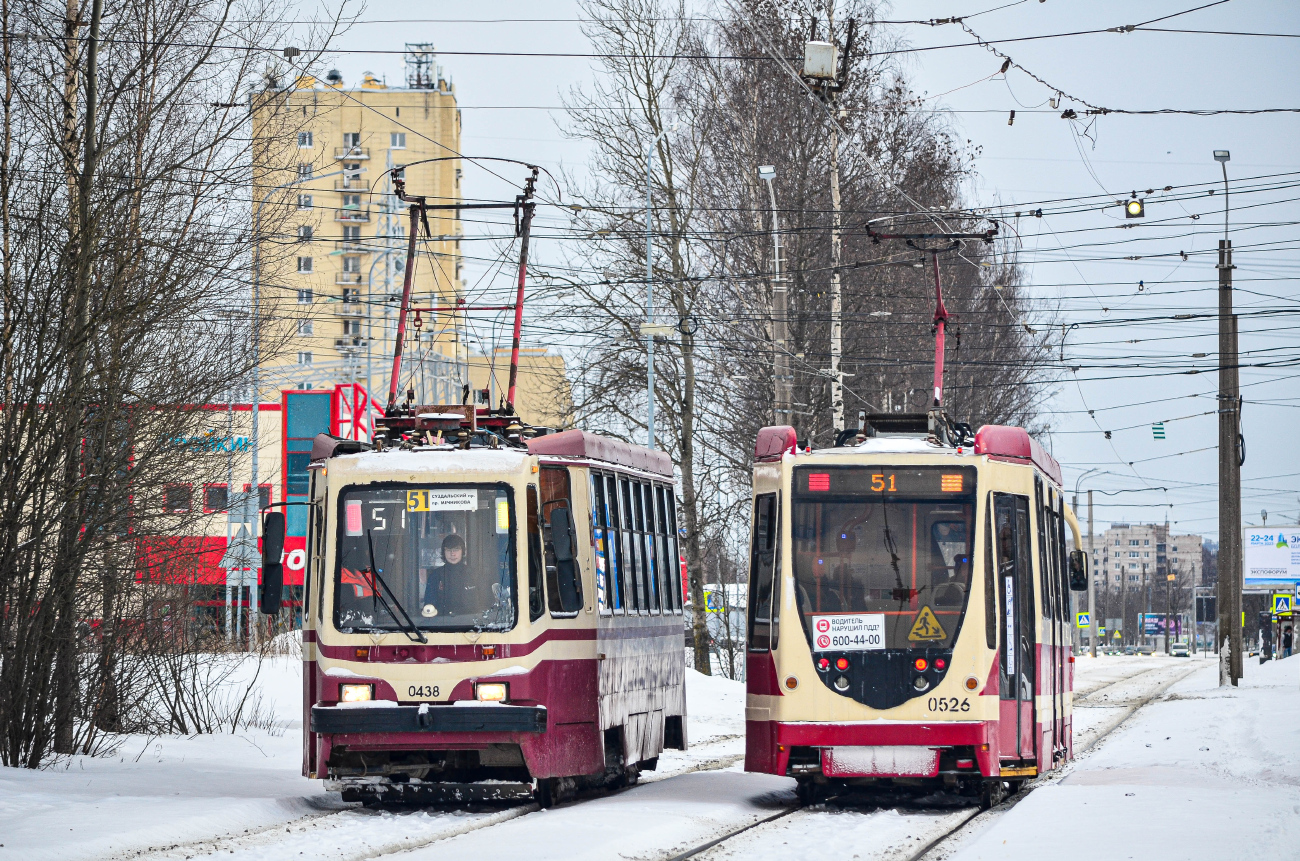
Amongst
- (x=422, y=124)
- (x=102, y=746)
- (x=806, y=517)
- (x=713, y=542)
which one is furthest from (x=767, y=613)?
(x=422, y=124)

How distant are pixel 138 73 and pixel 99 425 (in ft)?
11.9

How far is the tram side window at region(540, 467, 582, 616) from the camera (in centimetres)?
1427

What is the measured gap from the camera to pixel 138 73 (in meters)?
18.2

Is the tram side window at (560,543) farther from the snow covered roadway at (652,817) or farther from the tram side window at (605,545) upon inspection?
the snow covered roadway at (652,817)

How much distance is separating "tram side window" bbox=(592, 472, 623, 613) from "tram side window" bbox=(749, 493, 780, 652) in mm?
1231

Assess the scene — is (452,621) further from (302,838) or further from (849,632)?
(849,632)

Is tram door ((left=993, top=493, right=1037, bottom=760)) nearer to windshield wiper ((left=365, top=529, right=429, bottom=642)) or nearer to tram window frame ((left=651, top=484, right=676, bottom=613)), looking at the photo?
tram window frame ((left=651, top=484, right=676, bottom=613))

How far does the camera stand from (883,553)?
15.0 m

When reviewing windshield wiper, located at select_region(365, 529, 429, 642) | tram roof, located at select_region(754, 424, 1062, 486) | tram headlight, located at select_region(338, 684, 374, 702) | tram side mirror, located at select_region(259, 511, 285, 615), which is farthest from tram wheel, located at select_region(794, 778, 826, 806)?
tram side mirror, located at select_region(259, 511, 285, 615)

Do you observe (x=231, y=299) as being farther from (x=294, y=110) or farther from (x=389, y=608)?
(x=389, y=608)

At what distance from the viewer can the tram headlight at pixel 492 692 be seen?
14289 millimetres

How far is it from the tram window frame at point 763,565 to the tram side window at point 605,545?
123cm

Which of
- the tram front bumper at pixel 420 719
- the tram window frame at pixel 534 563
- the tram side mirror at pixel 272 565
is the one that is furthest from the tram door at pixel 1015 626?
the tram side mirror at pixel 272 565

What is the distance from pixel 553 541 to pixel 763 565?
1892mm
